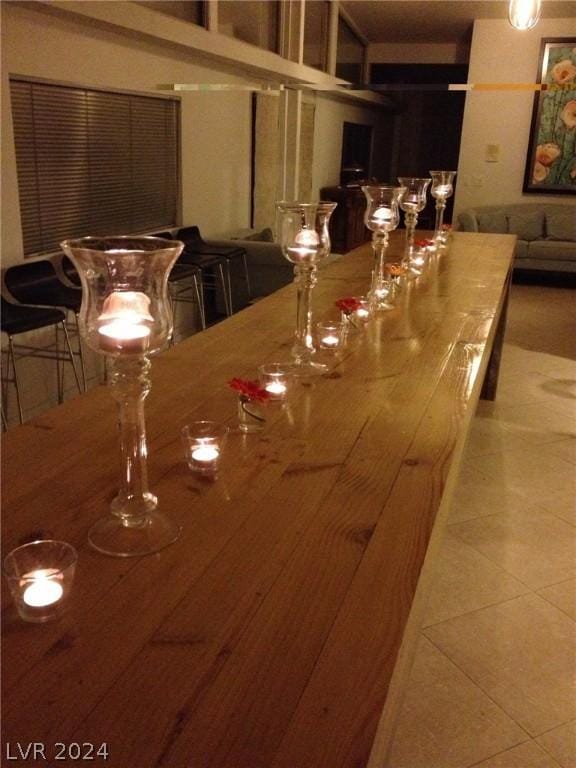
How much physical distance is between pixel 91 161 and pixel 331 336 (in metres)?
2.57

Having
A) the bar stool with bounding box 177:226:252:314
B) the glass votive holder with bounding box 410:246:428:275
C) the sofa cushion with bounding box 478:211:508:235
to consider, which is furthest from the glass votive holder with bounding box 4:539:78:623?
the sofa cushion with bounding box 478:211:508:235

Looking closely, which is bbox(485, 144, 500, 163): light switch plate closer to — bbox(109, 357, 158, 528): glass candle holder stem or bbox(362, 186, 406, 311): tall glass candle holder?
Result: bbox(362, 186, 406, 311): tall glass candle holder

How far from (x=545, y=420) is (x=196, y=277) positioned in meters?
2.21

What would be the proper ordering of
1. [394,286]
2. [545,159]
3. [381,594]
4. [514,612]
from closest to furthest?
[381,594]
[514,612]
[394,286]
[545,159]

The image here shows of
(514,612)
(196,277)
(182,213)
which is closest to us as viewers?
(514,612)

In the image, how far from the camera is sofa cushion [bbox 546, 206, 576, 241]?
6.73 m

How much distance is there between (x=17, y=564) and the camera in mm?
815

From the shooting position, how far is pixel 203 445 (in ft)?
3.64

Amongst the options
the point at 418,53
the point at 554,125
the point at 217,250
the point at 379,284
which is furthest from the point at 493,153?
the point at 379,284

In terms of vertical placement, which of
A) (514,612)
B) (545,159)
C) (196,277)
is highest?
(545,159)

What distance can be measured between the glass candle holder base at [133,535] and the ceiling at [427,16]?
6.56m

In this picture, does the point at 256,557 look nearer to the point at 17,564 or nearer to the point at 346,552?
the point at 346,552

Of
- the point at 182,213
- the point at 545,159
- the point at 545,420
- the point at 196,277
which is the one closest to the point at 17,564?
the point at 545,420

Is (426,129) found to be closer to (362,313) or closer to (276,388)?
(362,313)
